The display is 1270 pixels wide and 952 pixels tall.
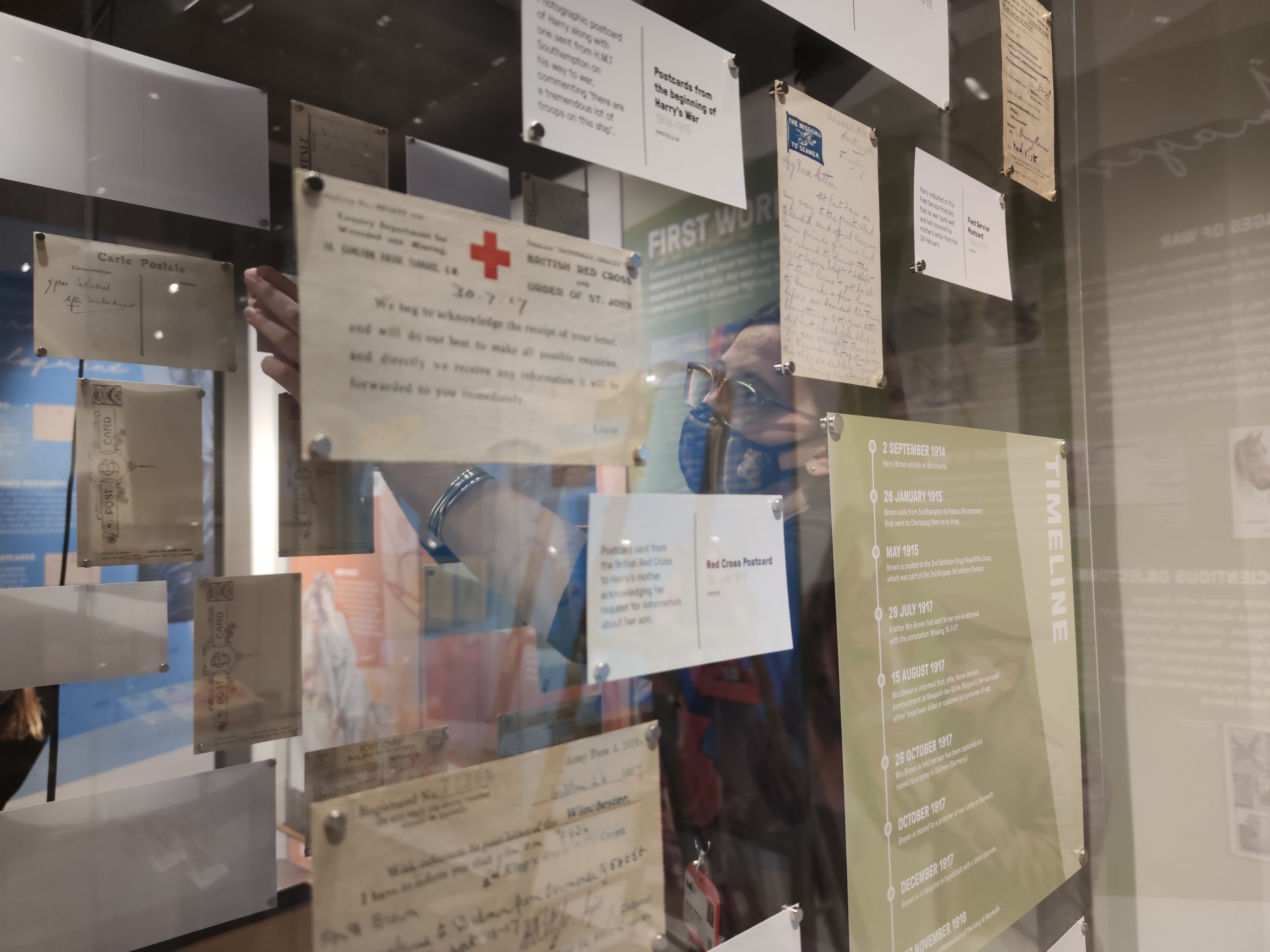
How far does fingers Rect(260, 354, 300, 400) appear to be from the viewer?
18.5 inches

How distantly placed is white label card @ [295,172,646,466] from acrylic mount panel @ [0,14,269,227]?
0.06 meters

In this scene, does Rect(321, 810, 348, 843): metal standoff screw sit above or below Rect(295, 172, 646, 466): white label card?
below

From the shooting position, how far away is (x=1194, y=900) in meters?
1.35

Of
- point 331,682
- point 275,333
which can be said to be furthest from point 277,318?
point 331,682

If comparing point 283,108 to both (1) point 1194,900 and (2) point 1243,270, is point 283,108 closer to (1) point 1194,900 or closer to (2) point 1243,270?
(2) point 1243,270

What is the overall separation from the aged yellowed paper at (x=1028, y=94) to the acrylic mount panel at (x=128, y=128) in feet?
3.22

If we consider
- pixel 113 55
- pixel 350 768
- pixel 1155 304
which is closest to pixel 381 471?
pixel 350 768

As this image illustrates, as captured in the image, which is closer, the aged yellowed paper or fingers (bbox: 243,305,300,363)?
fingers (bbox: 243,305,300,363)

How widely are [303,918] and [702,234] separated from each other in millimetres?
569
